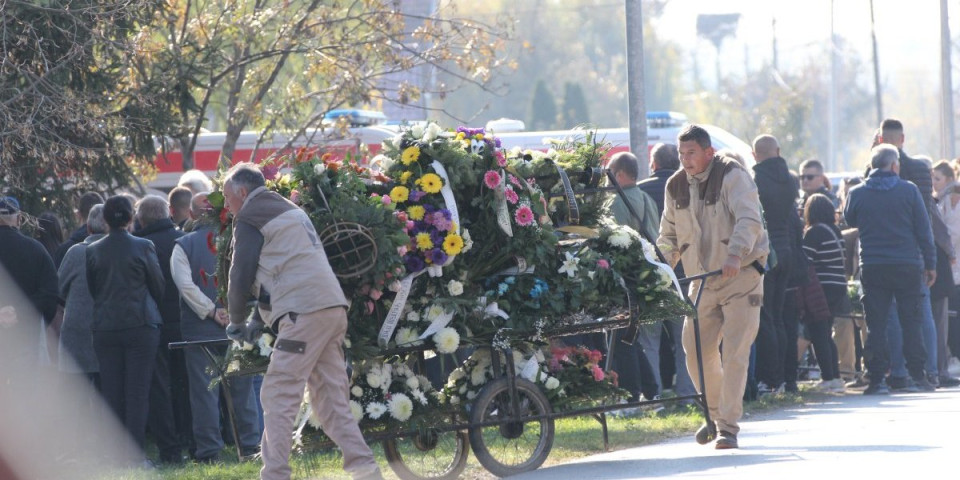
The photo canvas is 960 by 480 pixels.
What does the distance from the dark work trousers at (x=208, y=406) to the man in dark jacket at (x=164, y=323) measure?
19 centimetres

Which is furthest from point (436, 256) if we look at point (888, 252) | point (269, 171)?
point (888, 252)

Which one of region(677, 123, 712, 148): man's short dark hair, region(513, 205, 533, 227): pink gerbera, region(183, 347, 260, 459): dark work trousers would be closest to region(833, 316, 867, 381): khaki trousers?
region(677, 123, 712, 148): man's short dark hair

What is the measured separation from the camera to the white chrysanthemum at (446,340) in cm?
873

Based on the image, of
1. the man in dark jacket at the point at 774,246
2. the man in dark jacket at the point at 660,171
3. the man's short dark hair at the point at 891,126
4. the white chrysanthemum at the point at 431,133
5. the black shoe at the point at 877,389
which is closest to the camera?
the white chrysanthemum at the point at 431,133

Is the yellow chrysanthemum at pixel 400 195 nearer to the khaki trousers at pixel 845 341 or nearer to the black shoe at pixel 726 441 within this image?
the black shoe at pixel 726 441

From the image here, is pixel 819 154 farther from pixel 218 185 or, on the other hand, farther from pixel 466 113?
pixel 218 185

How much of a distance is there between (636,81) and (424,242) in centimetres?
715

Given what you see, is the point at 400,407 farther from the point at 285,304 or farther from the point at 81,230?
the point at 81,230

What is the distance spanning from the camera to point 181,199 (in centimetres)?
1170

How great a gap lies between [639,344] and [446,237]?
15.5ft

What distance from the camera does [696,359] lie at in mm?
10281

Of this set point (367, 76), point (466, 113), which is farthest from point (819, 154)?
point (367, 76)

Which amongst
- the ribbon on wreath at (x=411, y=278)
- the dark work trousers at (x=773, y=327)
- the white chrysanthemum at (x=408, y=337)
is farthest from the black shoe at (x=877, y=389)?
the white chrysanthemum at (x=408, y=337)

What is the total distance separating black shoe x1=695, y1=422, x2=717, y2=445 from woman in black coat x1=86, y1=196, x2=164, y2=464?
3897mm
